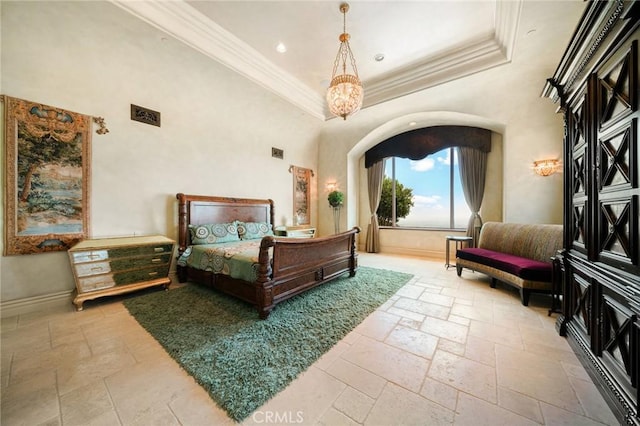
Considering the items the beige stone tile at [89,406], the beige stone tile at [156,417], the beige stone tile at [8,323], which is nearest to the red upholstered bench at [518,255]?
the beige stone tile at [156,417]

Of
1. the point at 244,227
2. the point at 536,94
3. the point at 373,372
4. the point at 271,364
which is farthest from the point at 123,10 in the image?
the point at 536,94

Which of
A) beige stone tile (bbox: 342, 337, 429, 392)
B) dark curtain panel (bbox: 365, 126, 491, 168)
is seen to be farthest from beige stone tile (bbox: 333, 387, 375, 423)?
dark curtain panel (bbox: 365, 126, 491, 168)

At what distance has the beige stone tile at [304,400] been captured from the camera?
122 cm

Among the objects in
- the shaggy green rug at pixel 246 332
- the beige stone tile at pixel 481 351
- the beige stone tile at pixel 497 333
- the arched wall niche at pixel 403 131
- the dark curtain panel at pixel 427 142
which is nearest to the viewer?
the shaggy green rug at pixel 246 332

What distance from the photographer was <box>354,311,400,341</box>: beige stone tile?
6.79 feet

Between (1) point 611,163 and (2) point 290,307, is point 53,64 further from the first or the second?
(1) point 611,163

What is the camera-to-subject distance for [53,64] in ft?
8.47

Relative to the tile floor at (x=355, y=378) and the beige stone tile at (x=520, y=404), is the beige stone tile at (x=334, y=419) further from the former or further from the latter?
the beige stone tile at (x=520, y=404)

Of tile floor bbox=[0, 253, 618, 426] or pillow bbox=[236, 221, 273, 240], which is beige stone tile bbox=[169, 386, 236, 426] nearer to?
tile floor bbox=[0, 253, 618, 426]

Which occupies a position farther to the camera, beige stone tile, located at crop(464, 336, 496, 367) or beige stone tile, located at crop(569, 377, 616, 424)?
beige stone tile, located at crop(464, 336, 496, 367)

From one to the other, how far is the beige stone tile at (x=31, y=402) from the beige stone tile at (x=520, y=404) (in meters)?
2.62

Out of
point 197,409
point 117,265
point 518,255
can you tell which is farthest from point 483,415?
point 117,265

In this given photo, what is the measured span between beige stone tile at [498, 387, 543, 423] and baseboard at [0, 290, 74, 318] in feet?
14.5

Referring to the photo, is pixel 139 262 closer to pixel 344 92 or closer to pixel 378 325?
pixel 378 325
